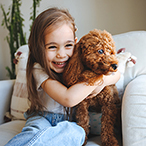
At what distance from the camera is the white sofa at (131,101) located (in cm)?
69

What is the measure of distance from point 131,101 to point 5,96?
38.9 inches

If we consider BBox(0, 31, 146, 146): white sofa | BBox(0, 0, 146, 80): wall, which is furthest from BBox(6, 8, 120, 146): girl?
BBox(0, 0, 146, 80): wall

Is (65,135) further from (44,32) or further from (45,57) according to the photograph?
(44,32)

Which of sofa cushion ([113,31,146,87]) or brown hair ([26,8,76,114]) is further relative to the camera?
sofa cushion ([113,31,146,87])

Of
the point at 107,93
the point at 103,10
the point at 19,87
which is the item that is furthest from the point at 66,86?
the point at 103,10

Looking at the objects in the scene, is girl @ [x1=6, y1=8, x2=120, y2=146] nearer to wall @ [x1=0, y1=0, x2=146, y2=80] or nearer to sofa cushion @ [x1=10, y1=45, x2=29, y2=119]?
sofa cushion @ [x1=10, y1=45, x2=29, y2=119]

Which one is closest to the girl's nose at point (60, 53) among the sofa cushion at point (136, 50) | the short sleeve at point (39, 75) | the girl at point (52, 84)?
the girl at point (52, 84)

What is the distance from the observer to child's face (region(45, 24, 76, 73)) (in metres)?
0.82

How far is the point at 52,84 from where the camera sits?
32.6 inches

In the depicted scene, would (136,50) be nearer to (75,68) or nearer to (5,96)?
(75,68)

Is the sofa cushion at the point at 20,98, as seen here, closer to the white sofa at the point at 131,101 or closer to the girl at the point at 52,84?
the white sofa at the point at 131,101

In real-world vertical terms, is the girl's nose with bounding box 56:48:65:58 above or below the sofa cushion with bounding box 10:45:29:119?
above

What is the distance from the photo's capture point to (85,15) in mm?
1779

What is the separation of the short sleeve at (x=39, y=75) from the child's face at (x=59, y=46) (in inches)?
2.4
